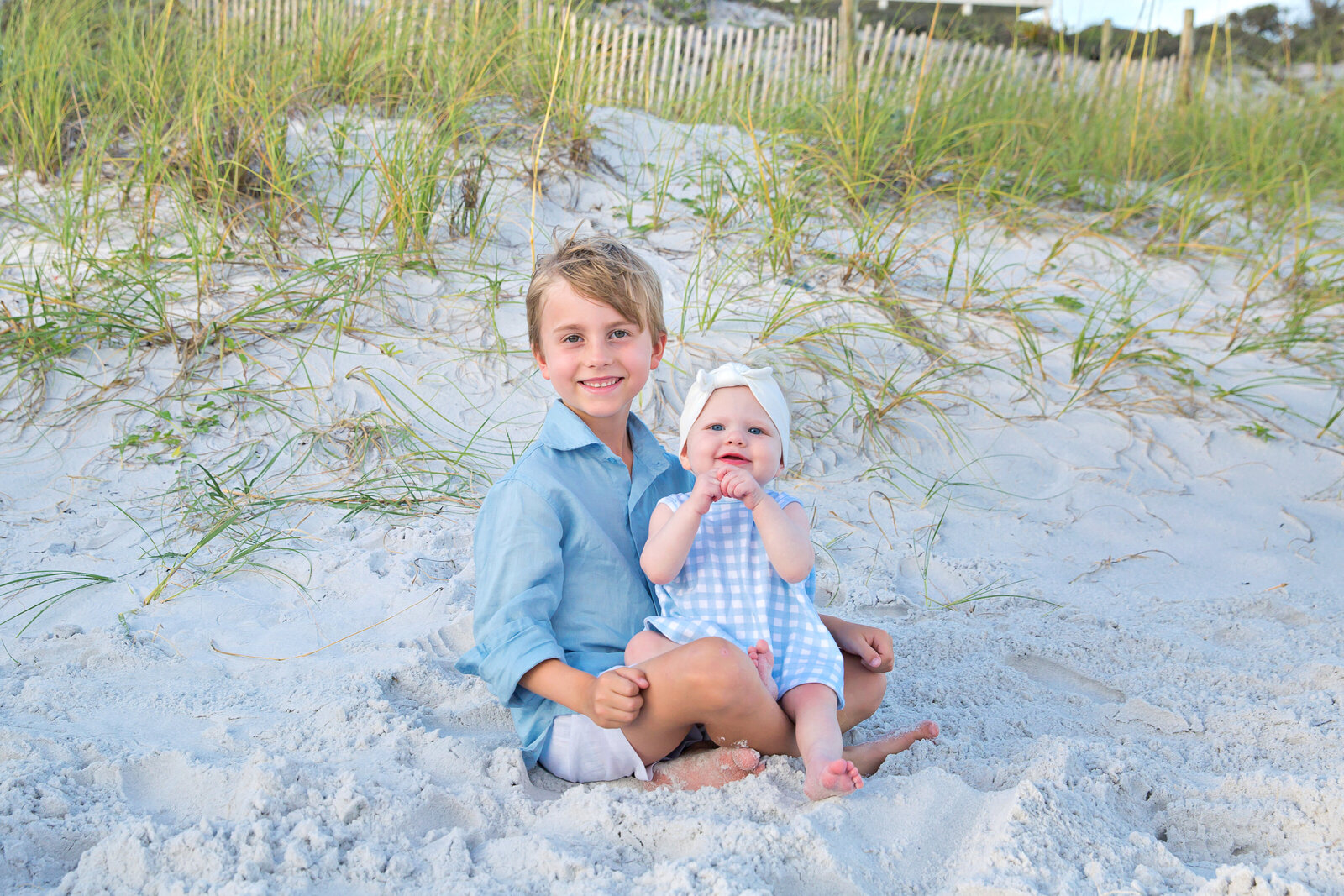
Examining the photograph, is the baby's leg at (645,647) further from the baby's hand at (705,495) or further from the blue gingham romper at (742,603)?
the baby's hand at (705,495)

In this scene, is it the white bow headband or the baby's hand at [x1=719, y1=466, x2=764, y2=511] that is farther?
the white bow headband

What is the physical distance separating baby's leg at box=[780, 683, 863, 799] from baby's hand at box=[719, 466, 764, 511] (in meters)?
0.36

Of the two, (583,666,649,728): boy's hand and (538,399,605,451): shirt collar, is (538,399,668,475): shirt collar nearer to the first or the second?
(538,399,605,451): shirt collar

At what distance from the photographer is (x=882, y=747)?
6.26 ft

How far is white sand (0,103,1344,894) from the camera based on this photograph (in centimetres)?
153

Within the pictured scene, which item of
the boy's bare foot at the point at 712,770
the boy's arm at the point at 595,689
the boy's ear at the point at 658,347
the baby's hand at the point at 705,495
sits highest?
the boy's ear at the point at 658,347

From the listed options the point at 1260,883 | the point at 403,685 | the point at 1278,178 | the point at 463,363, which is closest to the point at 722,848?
the point at 1260,883

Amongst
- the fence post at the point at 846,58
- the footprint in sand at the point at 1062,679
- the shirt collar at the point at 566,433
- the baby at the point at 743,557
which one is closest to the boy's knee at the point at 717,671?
the baby at the point at 743,557

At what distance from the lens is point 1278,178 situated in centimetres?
548

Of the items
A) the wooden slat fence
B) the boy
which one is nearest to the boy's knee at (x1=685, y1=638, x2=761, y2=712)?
the boy

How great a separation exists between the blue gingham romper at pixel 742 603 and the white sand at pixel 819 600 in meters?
0.20

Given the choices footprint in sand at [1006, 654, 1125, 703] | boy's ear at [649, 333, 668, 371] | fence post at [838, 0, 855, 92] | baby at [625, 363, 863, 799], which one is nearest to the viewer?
baby at [625, 363, 863, 799]

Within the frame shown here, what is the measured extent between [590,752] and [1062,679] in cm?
122

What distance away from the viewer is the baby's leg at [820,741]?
156 centimetres
